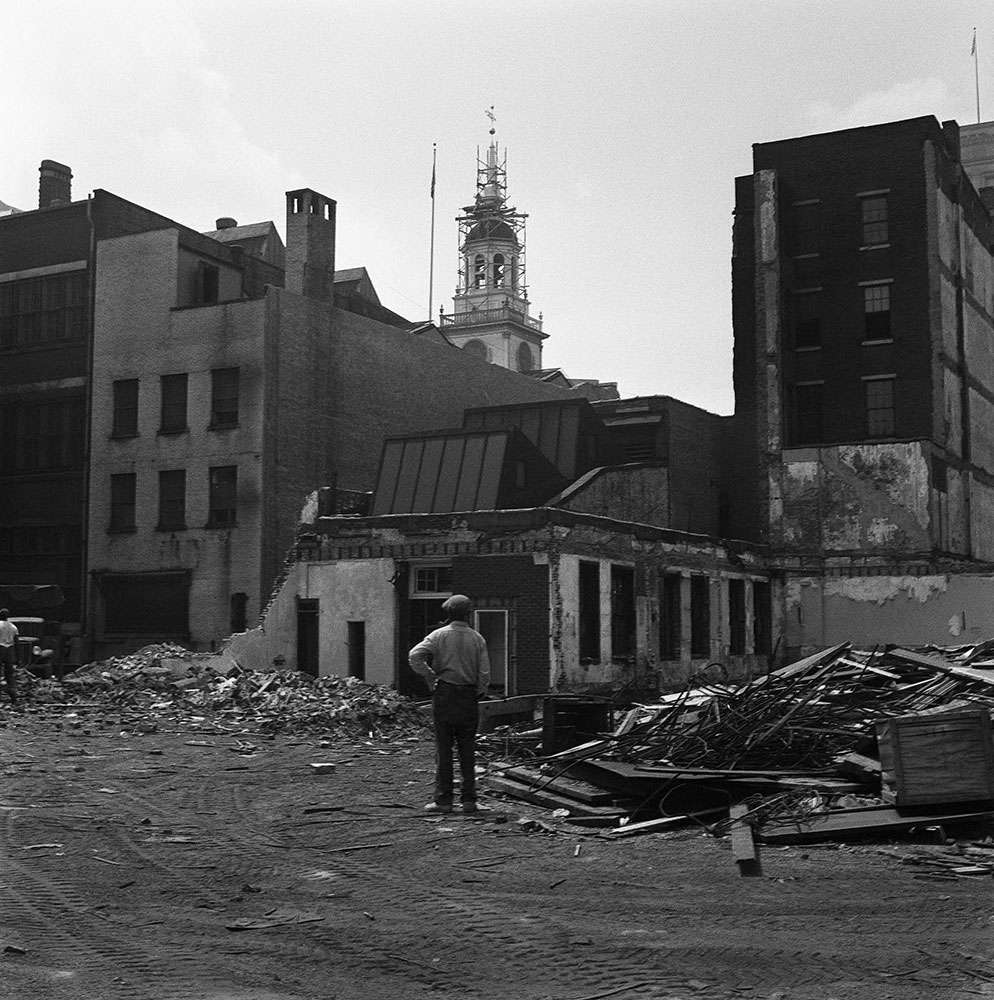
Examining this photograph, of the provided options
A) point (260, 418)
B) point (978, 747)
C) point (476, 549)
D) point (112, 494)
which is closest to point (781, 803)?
point (978, 747)

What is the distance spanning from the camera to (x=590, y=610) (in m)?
27.2

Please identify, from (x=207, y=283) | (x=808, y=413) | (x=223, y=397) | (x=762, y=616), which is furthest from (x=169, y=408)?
(x=808, y=413)

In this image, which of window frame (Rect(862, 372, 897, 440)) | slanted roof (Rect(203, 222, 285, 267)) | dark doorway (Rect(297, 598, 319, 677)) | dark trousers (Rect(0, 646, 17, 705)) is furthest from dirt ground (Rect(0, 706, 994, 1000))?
slanted roof (Rect(203, 222, 285, 267))

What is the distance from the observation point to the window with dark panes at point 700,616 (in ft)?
106

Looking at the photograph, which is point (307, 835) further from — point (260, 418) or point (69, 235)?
point (69, 235)

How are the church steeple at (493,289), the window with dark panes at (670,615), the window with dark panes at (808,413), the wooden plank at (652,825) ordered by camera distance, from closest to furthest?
1. the wooden plank at (652,825)
2. the window with dark panes at (670,615)
3. the window with dark panes at (808,413)
4. the church steeple at (493,289)

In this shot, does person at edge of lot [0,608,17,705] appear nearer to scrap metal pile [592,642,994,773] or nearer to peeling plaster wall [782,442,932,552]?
scrap metal pile [592,642,994,773]

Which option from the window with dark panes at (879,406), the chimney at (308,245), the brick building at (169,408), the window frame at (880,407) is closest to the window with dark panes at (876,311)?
the window frame at (880,407)

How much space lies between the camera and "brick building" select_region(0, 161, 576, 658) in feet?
121

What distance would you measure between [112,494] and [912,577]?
24.2 metres

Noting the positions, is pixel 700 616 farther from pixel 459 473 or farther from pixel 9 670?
pixel 9 670

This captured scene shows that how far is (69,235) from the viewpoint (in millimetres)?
41000

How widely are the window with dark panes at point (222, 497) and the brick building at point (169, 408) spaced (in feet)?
0.13

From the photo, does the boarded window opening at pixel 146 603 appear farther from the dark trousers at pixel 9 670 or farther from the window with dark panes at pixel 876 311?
the window with dark panes at pixel 876 311
